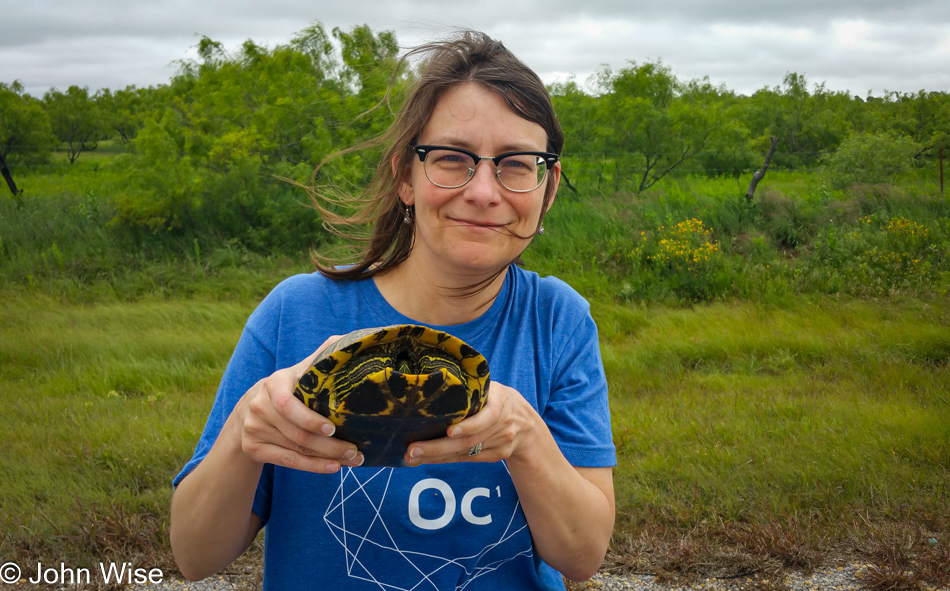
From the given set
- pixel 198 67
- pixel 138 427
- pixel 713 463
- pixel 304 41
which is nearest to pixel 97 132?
pixel 198 67

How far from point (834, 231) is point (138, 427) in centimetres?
765

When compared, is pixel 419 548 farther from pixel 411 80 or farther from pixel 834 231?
pixel 834 231

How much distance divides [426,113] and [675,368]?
4320 mm

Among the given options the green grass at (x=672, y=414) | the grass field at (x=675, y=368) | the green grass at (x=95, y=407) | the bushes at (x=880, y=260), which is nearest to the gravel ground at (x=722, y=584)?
the grass field at (x=675, y=368)

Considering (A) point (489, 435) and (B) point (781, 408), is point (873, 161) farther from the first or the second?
(A) point (489, 435)

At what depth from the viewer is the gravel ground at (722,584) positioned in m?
2.77

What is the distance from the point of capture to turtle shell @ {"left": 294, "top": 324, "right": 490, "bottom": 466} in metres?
1.08

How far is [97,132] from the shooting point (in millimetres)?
18672

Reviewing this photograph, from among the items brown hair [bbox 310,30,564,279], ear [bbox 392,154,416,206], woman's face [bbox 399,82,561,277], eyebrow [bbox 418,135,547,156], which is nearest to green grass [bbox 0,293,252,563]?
brown hair [bbox 310,30,564,279]

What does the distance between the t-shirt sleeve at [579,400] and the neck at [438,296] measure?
0.66 feet

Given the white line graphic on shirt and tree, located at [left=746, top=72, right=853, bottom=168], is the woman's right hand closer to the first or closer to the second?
the white line graphic on shirt

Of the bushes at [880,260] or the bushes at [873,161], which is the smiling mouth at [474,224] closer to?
the bushes at [880,260]

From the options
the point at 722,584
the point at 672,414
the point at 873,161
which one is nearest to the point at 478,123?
the point at 722,584

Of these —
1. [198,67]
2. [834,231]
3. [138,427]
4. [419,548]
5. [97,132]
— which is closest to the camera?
[419,548]
